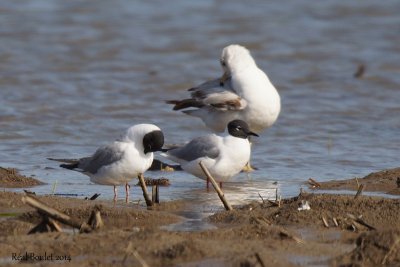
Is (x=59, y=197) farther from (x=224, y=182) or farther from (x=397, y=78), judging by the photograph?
(x=397, y=78)

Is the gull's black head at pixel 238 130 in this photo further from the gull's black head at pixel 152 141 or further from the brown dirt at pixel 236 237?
the brown dirt at pixel 236 237

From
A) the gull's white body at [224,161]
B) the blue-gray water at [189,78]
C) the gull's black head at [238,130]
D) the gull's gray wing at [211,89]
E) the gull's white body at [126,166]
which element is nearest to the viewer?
the gull's white body at [126,166]

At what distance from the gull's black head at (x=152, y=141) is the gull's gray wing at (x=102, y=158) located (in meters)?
0.21

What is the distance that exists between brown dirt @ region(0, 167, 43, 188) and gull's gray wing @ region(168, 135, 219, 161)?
4.10ft

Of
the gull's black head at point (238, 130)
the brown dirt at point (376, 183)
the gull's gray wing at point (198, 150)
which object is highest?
the gull's black head at point (238, 130)

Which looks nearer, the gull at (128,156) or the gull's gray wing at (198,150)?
the gull at (128,156)

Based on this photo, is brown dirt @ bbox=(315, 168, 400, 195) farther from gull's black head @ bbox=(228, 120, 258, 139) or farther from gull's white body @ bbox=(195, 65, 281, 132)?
gull's white body @ bbox=(195, 65, 281, 132)

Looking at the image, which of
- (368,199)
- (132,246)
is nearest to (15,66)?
(368,199)

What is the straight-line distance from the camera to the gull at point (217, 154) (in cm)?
860

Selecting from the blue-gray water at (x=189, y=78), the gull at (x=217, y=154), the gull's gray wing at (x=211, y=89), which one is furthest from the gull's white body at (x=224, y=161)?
the gull's gray wing at (x=211, y=89)

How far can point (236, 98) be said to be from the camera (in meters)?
10.6

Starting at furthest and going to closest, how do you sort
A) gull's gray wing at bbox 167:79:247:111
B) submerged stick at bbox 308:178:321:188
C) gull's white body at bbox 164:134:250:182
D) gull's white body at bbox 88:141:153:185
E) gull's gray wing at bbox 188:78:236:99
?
gull's gray wing at bbox 188:78:236:99, gull's gray wing at bbox 167:79:247:111, submerged stick at bbox 308:178:321:188, gull's white body at bbox 164:134:250:182, gull's white body at bbox 88:141:153:185

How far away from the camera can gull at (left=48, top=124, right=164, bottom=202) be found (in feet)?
26.2

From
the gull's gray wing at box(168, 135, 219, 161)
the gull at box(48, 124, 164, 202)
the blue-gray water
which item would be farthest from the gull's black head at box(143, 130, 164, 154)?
the gull's gray wing at box(168, 135, 219, 161)
